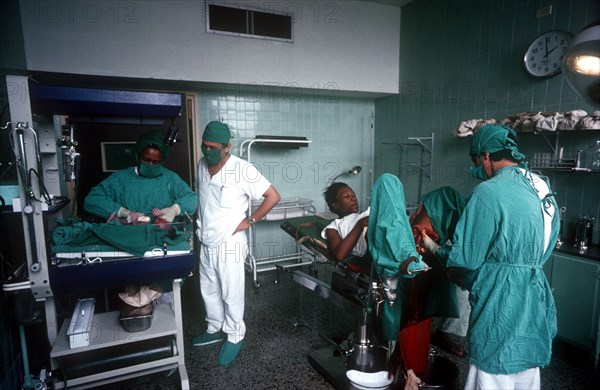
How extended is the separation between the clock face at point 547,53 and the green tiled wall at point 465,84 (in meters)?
0.06

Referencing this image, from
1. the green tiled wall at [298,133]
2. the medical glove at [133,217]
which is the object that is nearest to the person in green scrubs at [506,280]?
the medical glove at [133,217]

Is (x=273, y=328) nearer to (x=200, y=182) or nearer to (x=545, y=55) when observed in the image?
(x=200, y=182)

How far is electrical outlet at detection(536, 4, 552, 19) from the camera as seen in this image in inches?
111

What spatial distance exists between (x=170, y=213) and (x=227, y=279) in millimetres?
594

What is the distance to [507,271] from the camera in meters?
1.58

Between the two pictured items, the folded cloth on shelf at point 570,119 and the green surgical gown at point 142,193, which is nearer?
the green surgical gown at point 142,193

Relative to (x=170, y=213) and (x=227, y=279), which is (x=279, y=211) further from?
(x=170, y=213)

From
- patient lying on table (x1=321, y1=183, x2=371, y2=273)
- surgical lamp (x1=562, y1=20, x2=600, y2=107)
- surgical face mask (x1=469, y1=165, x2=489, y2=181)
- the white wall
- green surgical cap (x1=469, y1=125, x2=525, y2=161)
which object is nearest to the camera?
surgical lamp (x1=562, y1=20, x2=600, y2=107)

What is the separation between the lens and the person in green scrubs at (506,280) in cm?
156

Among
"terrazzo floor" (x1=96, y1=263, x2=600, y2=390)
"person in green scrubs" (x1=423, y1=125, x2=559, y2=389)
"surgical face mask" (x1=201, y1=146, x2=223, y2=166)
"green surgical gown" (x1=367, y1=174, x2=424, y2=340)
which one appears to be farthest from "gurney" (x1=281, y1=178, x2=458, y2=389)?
"surgical face mask" (x1=201, y1=146, x2=223, y2=166)

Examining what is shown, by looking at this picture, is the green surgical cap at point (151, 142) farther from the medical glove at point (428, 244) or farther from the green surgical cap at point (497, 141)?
the green surgical cap at point (497, 141)

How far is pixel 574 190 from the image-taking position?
Answer: 2.72 metres

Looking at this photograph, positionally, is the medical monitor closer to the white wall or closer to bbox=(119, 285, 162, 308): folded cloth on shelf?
the white wall

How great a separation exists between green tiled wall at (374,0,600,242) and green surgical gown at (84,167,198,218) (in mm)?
2705
